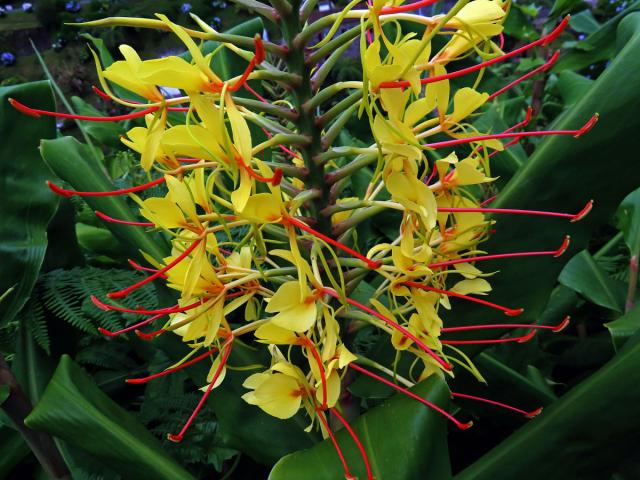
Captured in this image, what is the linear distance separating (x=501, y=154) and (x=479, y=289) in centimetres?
53

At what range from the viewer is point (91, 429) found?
743mm

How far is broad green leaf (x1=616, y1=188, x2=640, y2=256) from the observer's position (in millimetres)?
1063

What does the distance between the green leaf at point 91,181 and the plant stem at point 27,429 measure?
26cm

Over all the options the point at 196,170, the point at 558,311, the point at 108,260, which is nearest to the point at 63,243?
the point at 108,260

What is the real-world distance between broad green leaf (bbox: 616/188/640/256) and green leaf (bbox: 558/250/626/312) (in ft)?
0.23

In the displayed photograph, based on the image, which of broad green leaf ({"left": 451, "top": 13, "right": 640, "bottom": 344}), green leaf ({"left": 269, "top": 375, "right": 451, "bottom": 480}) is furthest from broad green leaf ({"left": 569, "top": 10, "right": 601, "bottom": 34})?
green leaf ({"left": 269, "top": 375, "right": 451, "bottom": 480})

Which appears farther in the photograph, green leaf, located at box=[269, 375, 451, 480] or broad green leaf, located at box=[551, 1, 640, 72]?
broad green leaf, located at box=[551, 1, 640, 72]

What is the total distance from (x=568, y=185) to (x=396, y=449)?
15.4 inches

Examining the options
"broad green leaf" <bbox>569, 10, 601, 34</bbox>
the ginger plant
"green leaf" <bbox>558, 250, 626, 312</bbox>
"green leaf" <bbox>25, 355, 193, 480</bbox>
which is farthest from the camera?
"broad green leaf" <bbox>569, 10, 601, 34</bbox>

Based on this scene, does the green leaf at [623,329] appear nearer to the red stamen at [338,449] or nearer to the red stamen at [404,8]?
the red stamen at [338,449]

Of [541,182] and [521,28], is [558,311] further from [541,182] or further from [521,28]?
[521,28]

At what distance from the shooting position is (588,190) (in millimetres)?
741

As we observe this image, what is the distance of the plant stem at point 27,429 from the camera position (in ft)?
2.87

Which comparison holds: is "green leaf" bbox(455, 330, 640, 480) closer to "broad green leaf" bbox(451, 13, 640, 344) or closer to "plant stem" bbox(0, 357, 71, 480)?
"broad green leaf" bbox(451, 13, 640, 344)
